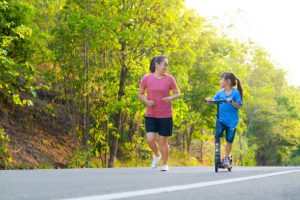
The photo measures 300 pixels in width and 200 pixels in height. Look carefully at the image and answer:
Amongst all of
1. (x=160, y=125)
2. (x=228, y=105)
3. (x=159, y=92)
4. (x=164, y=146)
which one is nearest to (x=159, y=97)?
(x=159, y=92)

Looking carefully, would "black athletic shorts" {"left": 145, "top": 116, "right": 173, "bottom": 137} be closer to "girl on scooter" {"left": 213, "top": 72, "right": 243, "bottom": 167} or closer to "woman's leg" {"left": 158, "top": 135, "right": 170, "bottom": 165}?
"woman's leg" {"left": 158, "top": 135, "right": 170, "bottom": 165}

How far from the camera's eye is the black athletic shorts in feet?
30.9

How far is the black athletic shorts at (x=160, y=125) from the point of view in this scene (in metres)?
9.41

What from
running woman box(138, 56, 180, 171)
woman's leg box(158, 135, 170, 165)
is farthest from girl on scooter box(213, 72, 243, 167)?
woman's leg box(158, 135, 170, 165)

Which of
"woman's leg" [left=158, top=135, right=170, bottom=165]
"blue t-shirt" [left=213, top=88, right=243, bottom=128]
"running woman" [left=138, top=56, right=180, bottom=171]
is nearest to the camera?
"running woman" [left=138, top=56, right=180, bottom=171]

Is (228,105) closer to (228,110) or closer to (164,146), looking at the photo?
(228,110)

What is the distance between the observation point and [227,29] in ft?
153

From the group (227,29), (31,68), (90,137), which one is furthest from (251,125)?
(31,68)

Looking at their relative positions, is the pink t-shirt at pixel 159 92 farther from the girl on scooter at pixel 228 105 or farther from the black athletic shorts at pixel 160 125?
the girl on scooter at pixel 228 105

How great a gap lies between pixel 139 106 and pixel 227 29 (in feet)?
101

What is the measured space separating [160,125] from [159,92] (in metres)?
0.58

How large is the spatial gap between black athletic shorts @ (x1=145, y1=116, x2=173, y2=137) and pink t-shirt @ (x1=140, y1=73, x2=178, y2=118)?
72 millimetres

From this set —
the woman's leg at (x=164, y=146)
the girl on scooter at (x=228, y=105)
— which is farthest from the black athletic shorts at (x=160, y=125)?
the girl on scooter at (x=228, y=105)

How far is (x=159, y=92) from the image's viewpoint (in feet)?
30.4
